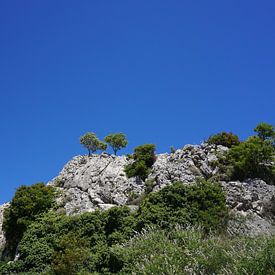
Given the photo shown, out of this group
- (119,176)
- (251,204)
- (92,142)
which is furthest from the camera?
(92,142)

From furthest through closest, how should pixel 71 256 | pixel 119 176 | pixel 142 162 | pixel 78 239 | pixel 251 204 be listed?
pixel 142 162
pixel 119 176
pixel 251 204
pixel 78 239
pixel 71 256

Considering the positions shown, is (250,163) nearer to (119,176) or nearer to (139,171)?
(139,171)

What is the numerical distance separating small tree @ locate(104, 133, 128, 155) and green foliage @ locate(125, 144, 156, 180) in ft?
52.1

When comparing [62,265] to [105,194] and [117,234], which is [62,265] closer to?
[117,234]

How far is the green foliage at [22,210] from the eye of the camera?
29.3 m

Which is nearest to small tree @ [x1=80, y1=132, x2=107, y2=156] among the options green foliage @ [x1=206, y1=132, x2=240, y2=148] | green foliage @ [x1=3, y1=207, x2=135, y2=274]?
green foliage @ [x1=206, y1=132, x2=240, y2=148]

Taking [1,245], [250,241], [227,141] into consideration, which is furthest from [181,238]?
[1,245]

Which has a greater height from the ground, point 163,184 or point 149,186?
point 149,186

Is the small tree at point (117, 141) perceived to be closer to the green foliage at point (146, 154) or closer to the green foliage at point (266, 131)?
the green foliage at point (146, 154)

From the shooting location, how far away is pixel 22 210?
96.7 ft

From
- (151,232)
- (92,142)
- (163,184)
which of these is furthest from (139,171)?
(92,142)

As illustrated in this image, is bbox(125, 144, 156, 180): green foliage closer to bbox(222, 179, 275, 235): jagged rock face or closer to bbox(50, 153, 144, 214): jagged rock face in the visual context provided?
bbox(50, 153, 144, 214): jagged rock face

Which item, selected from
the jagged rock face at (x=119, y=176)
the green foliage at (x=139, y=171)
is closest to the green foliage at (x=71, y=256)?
the jagged rock face at (x=119, y=176)

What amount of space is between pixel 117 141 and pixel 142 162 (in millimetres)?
18411
